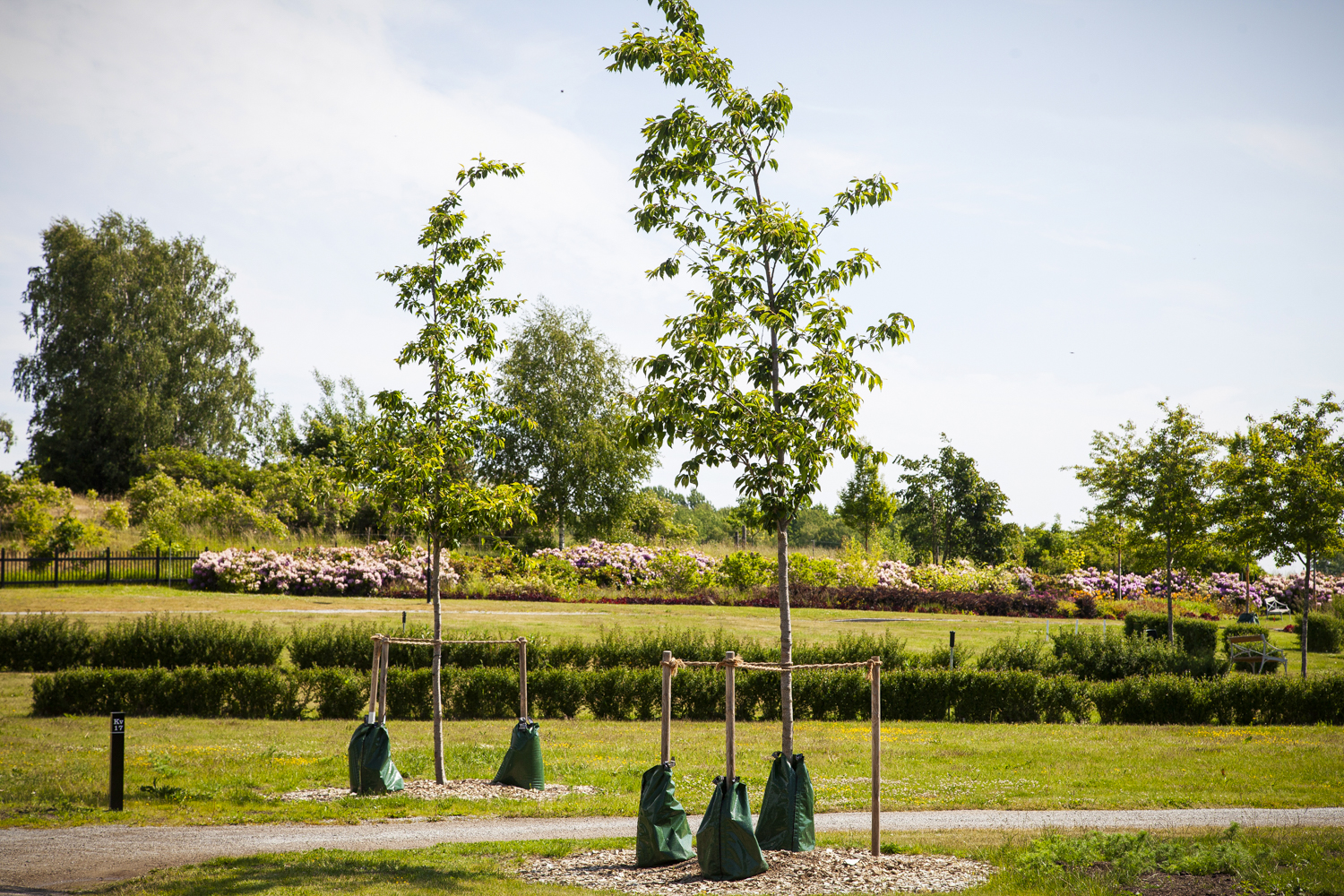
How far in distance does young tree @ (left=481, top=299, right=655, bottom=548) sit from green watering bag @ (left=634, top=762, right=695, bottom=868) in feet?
112

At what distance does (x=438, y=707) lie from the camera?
10484 mm

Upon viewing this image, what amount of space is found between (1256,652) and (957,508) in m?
26.3

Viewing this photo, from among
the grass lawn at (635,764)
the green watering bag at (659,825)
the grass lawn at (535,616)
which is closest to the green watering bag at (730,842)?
the green watering bag at (659,825)

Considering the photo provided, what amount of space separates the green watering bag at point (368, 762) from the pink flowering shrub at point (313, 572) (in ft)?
58.9

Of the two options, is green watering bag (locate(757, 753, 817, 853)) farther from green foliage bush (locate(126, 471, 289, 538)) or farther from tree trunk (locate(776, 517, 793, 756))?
green foliage bush (locate(126, 471, 289, 538))

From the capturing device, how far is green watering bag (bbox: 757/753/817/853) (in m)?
7.13

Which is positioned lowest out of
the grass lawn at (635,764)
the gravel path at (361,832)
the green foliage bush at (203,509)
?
the grass lawn at (635,764)

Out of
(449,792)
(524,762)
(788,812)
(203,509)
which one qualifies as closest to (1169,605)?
(524,762)

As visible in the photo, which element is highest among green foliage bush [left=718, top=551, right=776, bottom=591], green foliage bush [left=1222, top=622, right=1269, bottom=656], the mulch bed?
green foliage bush [left=718, top=551, right=776, bottom=591]

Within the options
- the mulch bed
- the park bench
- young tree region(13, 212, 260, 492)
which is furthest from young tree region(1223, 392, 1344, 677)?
young tree region(13, 212, 260, 492)

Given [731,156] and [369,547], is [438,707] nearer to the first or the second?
[731,156]

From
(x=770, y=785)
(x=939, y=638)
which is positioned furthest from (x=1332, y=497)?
(x=770, y=785)

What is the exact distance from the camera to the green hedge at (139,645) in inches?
672

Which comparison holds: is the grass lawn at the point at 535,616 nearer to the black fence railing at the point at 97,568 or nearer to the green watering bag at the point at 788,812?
the black fence railing at the point at 97,568
